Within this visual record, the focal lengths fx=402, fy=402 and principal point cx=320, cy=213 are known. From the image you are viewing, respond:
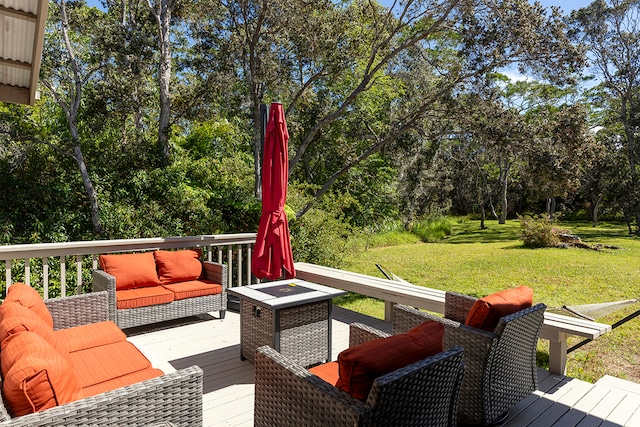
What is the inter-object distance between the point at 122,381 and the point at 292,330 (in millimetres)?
1366

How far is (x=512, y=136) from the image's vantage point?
6.65 metres

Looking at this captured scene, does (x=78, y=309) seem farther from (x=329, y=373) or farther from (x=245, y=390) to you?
(x=329, y=373)

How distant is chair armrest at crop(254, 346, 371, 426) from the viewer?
1633mm

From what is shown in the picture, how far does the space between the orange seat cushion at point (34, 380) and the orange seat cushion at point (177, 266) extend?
267 centimetres

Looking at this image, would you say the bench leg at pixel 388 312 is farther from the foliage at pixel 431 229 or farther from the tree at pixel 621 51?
the tree at pixel 621 51

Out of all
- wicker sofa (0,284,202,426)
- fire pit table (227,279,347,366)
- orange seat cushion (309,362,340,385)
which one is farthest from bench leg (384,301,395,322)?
wicker sofa (0,284,202,426)

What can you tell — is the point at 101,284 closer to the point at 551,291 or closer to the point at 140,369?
the point at 140,369

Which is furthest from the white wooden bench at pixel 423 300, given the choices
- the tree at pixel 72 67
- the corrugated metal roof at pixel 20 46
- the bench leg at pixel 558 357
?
the tree at pixel 72 67

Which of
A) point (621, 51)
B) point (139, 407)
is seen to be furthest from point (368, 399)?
point (621, 51)

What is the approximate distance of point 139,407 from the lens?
168 centimetres

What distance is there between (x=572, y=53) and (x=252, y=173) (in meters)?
5.59

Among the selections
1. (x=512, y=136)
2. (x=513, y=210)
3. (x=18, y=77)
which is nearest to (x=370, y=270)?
(x=512, y=136)

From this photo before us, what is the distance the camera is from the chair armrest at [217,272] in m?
4.50

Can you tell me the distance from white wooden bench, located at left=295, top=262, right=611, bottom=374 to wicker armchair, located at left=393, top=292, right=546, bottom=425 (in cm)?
40
